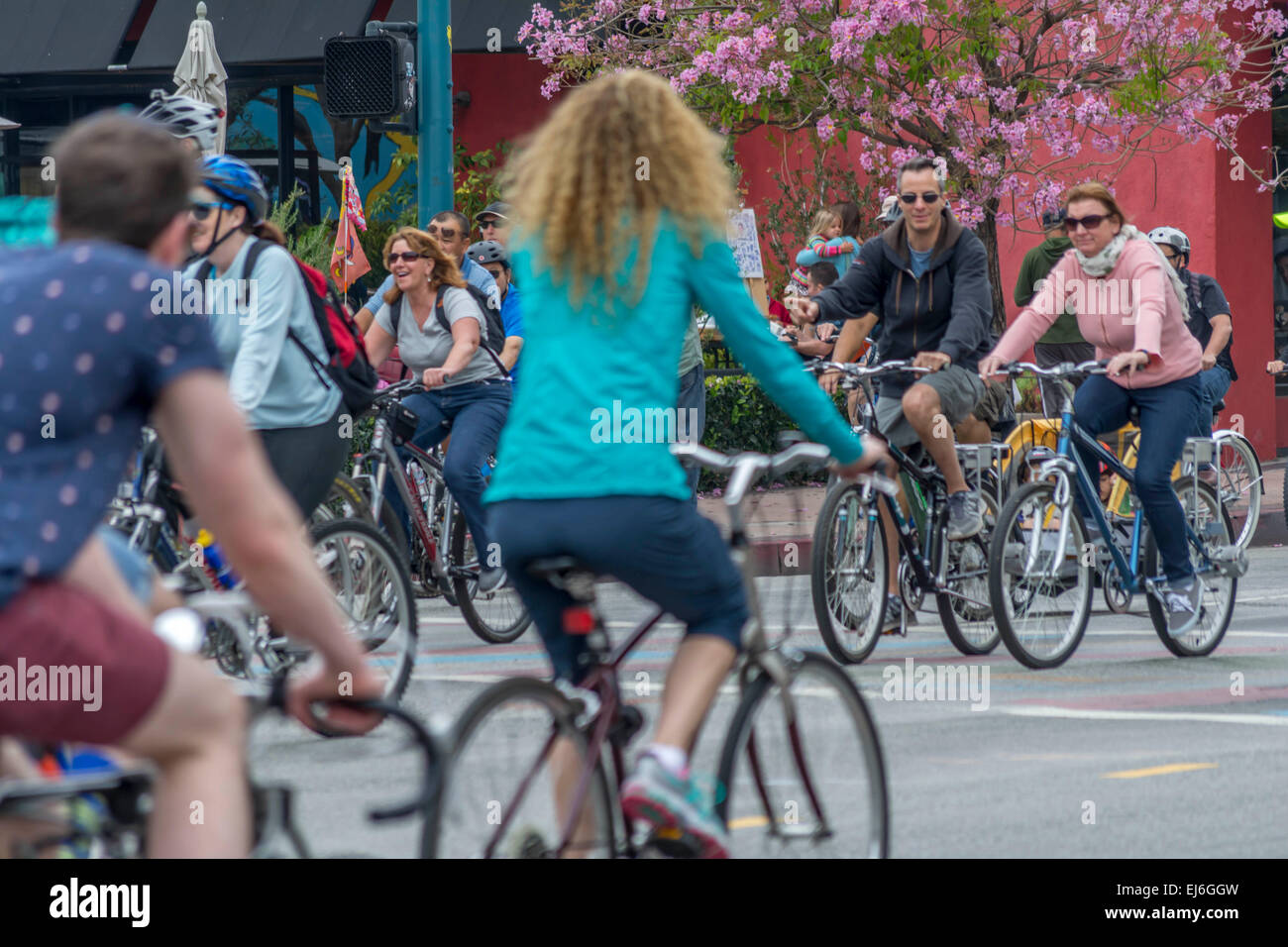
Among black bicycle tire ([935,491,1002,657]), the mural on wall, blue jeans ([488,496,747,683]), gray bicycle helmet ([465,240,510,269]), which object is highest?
the mural on wall

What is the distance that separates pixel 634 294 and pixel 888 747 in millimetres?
3154

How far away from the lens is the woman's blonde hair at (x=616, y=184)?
377cm

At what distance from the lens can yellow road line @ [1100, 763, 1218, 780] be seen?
6.03 meters

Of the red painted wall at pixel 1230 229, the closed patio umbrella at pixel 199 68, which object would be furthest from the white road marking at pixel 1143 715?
the red painted wall at pixel 1230 229

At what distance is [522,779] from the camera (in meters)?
3.54

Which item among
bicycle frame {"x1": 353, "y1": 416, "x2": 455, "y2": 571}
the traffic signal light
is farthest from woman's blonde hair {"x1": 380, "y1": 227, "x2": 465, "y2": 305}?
the traffic signal light

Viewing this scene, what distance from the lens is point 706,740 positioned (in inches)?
187

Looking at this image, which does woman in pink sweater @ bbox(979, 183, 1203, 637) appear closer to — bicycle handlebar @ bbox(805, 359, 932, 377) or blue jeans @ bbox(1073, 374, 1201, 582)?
blue jeans @ bbox(1073, 374, 1201, 582)

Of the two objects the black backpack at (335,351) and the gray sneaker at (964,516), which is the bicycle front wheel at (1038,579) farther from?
the black backpack at (335,351)

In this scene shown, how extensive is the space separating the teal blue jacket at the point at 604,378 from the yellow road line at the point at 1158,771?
2.74 metres

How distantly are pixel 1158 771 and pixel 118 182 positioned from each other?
426 cm

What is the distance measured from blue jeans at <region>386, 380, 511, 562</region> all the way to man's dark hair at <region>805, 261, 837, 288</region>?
4.10 meters

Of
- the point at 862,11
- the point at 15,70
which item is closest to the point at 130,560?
the point at 862,11

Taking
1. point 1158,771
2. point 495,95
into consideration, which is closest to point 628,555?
point 1158,771
